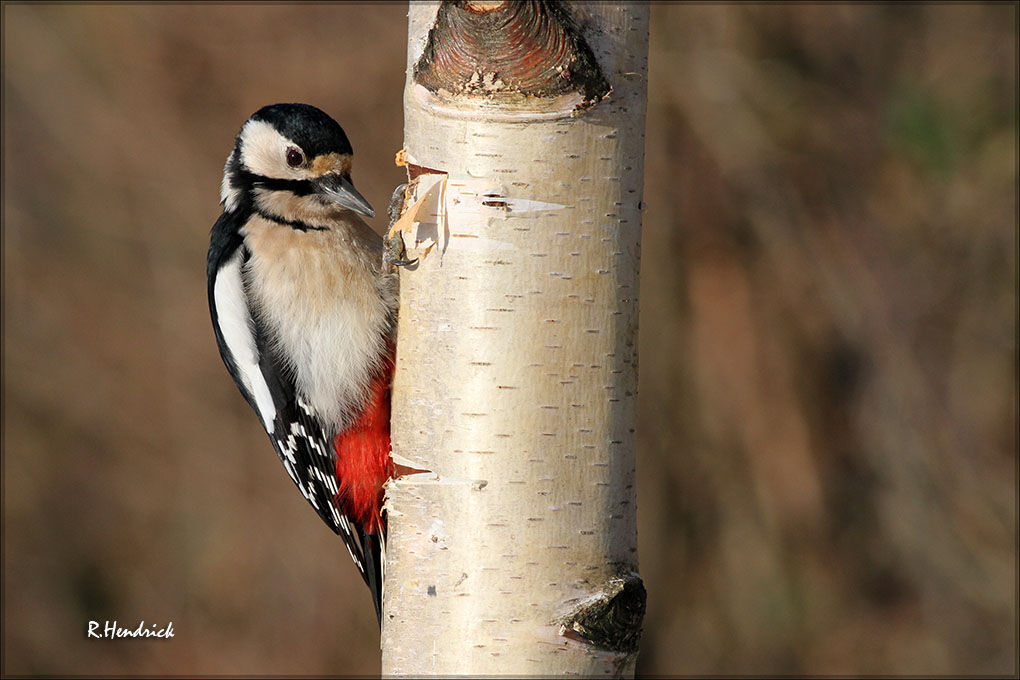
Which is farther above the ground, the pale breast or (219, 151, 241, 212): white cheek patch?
(219, 151, 241, 212): white cheek patch

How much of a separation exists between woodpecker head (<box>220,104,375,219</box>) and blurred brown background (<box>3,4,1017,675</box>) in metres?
2.50

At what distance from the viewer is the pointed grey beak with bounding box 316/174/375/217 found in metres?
2.19

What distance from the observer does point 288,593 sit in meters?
5.21

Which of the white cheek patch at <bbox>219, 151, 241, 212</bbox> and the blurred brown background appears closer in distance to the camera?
the white cheek patch at <bbox>219, 151, 241, 212</bbox>

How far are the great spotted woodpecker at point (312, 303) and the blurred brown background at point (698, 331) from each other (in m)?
2.52

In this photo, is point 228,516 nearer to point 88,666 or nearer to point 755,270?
point 88,666

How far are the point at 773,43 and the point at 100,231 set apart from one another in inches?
144

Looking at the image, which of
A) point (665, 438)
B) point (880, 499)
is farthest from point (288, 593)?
point (880, 499)

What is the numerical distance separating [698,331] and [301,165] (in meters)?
2.90
